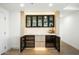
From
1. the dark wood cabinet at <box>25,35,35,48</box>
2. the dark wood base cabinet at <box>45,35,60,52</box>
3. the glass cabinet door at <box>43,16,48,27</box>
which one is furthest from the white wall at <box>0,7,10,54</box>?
the dark wood base cabinet at <box>45,35,60,52</box>

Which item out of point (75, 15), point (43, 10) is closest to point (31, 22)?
point (43, 10)

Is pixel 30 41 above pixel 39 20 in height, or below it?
below

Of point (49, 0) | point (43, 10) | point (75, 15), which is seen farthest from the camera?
point (43, 10)

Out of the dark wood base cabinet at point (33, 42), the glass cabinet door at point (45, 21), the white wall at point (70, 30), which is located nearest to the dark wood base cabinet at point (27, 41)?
the dark wood base cabinet at point (33, 42)

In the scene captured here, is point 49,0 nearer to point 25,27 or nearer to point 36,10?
point 36,10

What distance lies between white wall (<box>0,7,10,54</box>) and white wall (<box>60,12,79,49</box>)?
1.55 m

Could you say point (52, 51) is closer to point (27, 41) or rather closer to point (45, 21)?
point (27, 41)

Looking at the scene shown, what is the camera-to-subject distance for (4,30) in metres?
3.66

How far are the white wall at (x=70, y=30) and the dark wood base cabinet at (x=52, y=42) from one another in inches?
10.9

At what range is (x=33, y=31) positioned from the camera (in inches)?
145

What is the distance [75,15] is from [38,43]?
1.40 meters

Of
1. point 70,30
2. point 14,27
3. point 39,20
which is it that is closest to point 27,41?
point 14,27

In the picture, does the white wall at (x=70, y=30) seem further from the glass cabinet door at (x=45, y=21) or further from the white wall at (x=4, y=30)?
the white wall at (x=4, y=30)

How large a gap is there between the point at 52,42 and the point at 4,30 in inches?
59.0
